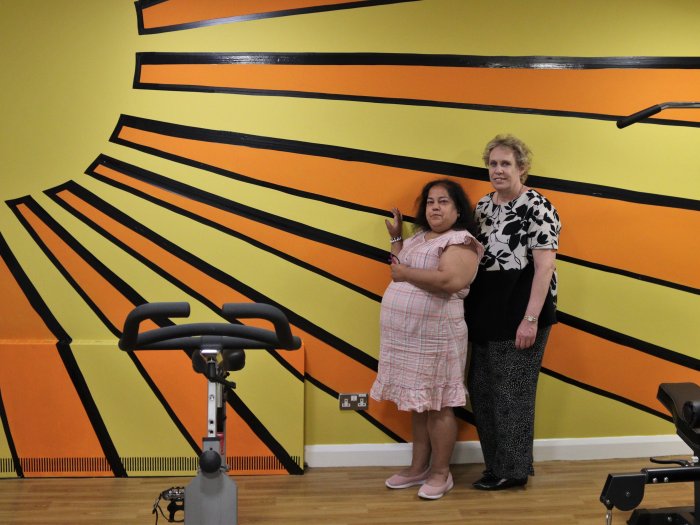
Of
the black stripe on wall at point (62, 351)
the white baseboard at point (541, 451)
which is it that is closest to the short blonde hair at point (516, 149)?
the white baseboard at point (541, 451)

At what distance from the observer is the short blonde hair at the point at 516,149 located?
3.11 m

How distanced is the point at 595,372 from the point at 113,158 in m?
2.59

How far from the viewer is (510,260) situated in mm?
3090

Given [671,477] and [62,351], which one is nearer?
[671,477]

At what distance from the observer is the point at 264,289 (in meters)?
3.37

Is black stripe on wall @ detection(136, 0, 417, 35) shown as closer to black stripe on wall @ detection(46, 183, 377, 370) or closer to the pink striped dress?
black stripe on wall @ detection(46, 183, 377, 370)

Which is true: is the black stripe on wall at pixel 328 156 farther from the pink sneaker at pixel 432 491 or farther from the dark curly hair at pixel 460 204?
the pink sneaker at pixel 432 491

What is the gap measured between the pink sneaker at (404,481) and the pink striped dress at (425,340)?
0.38 meters

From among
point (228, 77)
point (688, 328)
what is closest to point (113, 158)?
point (228, 77)

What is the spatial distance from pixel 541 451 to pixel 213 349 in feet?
7.50

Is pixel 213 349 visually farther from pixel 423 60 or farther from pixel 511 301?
pixel 423 60

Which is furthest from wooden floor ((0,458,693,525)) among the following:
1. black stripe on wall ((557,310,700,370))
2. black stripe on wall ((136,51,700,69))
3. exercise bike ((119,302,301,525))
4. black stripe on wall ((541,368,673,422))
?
black stripe on wall ((136,51,700,69))

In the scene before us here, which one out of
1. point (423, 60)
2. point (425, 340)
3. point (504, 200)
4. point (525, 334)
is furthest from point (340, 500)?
point (423, 60)

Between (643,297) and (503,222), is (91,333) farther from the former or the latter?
(643,297)
